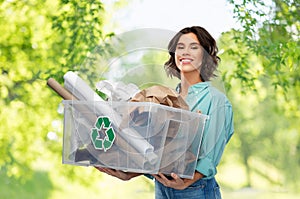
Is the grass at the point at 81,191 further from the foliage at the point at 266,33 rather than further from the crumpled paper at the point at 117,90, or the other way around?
the crumpled paper at the point at 117,90

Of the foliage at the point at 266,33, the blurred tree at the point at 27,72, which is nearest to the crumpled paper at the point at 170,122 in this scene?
the foliage at the point at 266,33

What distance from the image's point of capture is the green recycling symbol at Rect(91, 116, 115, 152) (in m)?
1.47

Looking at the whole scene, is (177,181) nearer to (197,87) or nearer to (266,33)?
(197,87)

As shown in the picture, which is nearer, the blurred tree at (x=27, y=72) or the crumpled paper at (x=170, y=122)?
the crumpled paper at (x=170, y=122)

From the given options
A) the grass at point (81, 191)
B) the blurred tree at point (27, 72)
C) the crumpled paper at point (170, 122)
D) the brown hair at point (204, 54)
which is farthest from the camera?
the grass at point (81, 191)

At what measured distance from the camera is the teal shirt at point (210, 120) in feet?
5.05

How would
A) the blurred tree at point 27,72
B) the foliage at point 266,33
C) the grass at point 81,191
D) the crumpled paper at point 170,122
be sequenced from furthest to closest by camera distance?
the grass at point 81,191 < the blurred tree at point 27,72 < the foliage at point 266,33 < the crumpled paper at point 170,122

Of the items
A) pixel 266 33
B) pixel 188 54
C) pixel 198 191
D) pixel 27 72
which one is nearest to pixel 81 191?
pixel 27 72

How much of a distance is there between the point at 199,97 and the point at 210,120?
0.06 m

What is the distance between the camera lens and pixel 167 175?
1.55 metres

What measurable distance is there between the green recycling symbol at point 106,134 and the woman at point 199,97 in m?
0.08

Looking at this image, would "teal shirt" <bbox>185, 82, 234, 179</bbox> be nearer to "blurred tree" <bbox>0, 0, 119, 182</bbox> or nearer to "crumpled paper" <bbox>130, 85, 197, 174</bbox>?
"crumpled paper" <bbox>130, 85, 197, 174</bbox>

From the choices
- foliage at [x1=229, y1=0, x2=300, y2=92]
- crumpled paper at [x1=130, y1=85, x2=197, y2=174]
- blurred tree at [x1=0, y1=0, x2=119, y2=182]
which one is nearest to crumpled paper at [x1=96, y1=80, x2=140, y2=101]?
crumpled paper at [x1=130, y1=85, x2=197, y2=174]

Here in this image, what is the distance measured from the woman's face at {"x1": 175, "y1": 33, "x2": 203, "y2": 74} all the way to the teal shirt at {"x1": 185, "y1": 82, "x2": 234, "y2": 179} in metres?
0.05
